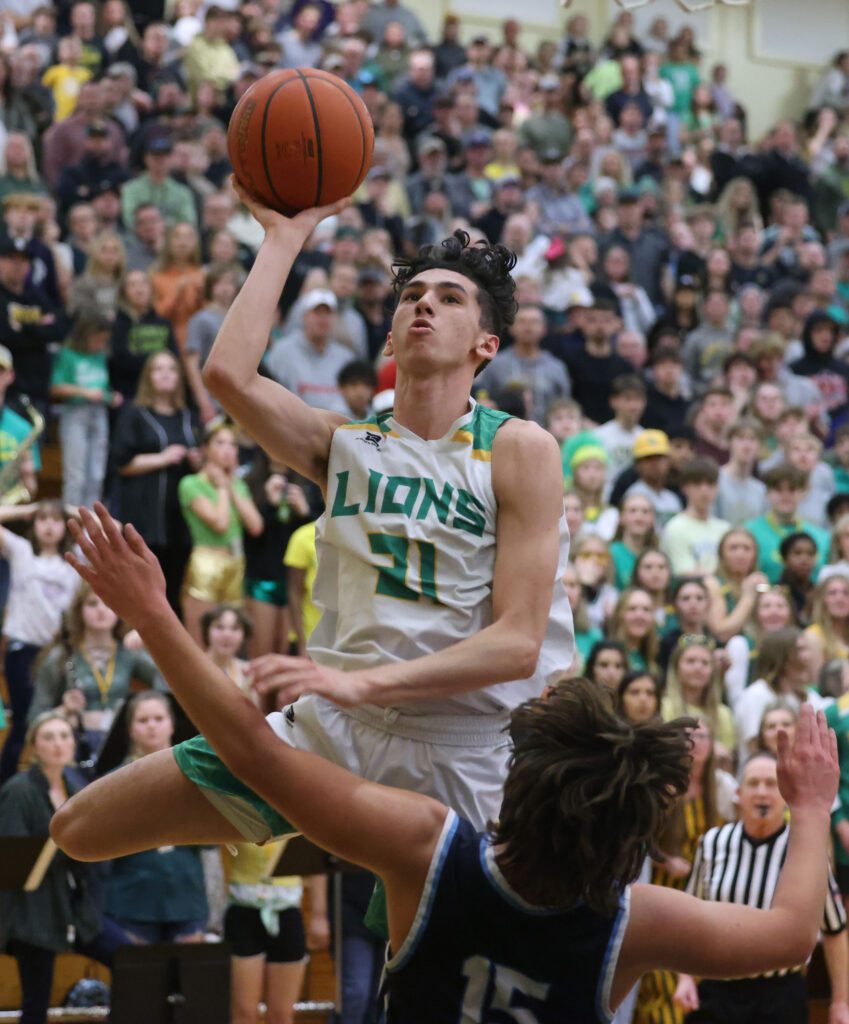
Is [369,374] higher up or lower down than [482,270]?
lower down

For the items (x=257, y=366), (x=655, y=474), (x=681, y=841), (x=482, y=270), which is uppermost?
(x=482, y=270)

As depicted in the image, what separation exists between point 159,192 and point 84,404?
9.39ft

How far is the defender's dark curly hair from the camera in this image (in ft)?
13.2

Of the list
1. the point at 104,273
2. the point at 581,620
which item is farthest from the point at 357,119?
the point at 104,273

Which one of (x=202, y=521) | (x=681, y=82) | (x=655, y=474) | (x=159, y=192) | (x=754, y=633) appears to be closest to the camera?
(x=754, y=633)

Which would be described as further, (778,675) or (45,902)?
(778,675)

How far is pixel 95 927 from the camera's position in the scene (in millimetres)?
6777

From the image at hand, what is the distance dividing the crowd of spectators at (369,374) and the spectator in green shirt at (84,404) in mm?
18

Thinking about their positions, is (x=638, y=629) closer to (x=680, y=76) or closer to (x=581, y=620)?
(x=581, y=620)

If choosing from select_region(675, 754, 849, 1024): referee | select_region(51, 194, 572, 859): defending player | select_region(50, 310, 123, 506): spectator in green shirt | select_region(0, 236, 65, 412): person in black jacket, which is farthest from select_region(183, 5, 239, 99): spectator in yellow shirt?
select_region(51, 194, 572, 859): defending player

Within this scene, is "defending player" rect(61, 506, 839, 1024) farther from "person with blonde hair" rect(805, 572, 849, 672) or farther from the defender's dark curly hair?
"person with blonde hair" rect(805, 572, 849, 672)

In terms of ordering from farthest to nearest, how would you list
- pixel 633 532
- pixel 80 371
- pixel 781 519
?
1. pixel 781 519
2. pixel 80 371
3. pixel 633 532

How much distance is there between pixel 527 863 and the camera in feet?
9.87

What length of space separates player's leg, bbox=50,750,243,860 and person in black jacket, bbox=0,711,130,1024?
10.0ft
